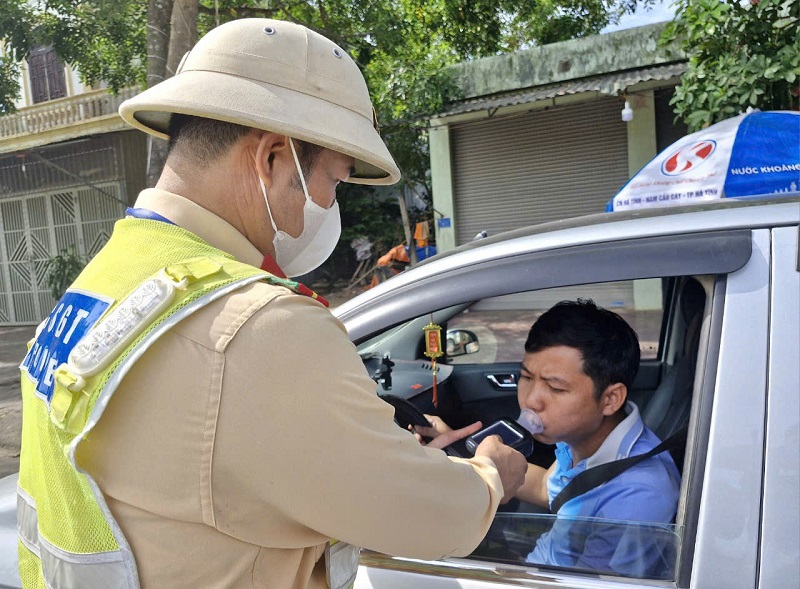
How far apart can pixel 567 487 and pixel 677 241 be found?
68 cm

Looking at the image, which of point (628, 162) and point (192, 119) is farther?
point (628, 162)

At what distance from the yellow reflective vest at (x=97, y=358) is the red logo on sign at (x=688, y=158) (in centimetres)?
204

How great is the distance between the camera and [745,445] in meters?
1.12

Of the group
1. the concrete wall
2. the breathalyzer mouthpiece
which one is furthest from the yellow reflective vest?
the concrete wall

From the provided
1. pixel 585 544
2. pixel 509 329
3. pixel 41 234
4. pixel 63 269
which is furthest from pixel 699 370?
pixel 41 234

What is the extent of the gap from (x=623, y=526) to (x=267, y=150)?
3.41ft

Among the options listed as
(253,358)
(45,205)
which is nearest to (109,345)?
(253,358)

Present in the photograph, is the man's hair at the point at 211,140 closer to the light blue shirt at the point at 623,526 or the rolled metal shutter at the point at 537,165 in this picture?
the light blue shirt at the point at 623,526

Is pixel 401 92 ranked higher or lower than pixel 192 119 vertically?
higher

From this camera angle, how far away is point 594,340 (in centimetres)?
183

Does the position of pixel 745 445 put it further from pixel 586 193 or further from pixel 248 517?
pixel 586 193

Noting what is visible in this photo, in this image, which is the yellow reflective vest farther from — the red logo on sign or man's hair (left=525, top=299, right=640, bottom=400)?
the red logo on sign

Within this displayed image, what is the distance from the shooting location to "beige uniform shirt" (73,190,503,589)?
2.72ft

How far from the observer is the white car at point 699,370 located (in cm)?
110
